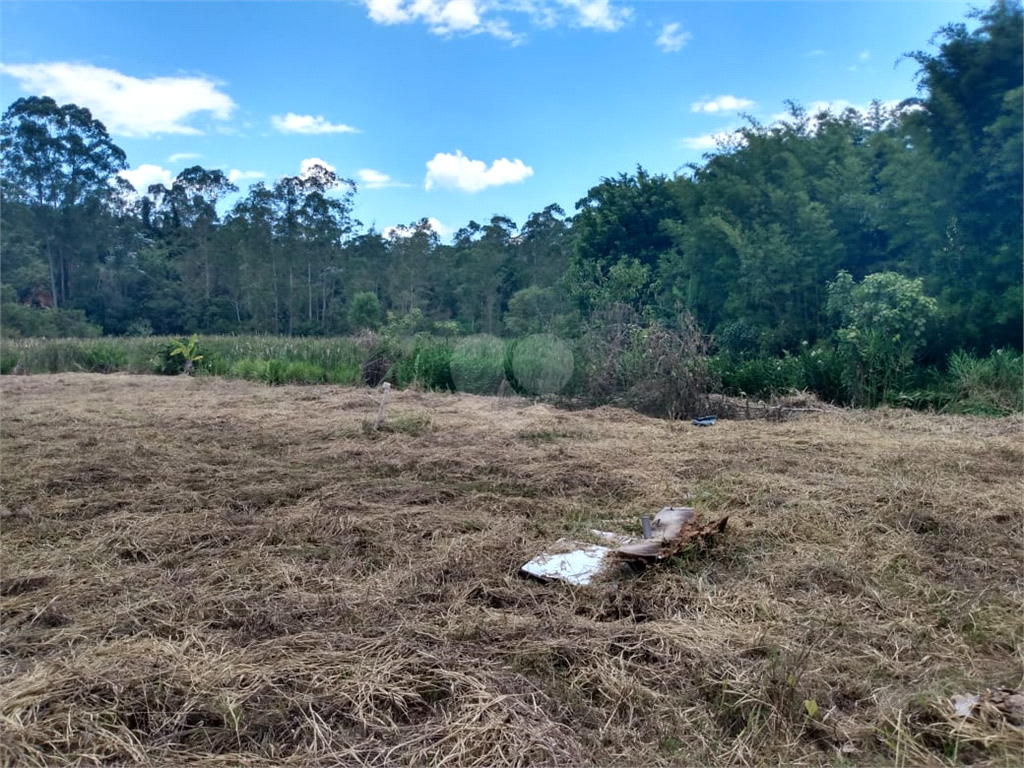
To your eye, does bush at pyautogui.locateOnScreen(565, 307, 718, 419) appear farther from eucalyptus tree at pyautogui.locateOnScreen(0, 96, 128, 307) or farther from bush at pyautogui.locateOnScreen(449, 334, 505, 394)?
eucalyptus tree at pyautogui.locateOnScreen(0, 96, 128, 307)

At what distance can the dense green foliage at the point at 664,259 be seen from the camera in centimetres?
779

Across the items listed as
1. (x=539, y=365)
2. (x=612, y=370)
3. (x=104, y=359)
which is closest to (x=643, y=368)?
(x=612, y=370)

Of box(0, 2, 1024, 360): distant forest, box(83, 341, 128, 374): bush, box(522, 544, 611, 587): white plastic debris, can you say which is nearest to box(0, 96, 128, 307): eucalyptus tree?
box(0, 2, 1024, 360): distant forest

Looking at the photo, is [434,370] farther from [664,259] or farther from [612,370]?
[664,259]

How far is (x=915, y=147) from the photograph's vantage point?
346 inches

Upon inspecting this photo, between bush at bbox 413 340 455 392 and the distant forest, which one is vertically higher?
the distant forest

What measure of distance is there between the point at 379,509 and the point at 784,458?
2785 millimetres

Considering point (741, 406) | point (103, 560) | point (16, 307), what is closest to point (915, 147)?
point (741, 406)

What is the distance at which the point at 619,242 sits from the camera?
1641 cm

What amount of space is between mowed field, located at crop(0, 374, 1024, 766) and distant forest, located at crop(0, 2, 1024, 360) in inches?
197

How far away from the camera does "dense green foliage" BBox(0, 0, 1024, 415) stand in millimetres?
7793

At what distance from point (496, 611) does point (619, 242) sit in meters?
15.0

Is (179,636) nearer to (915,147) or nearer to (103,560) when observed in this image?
(103,560)

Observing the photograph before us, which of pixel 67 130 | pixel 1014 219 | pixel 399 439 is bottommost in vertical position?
pixel 399 439
